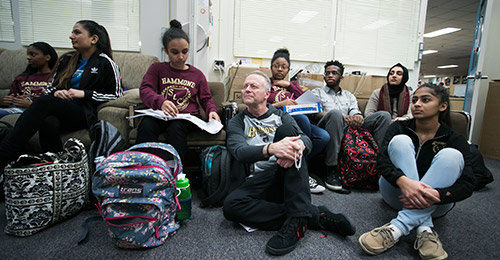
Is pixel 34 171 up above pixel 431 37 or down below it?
below

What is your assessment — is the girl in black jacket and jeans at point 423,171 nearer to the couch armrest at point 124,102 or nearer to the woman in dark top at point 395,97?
the woman in dark top at point 395,97

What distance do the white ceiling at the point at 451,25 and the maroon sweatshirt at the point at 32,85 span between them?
643 cm

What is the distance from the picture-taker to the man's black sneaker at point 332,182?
68.1 inches

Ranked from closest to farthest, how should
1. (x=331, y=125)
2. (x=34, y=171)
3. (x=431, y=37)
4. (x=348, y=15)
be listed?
(x=34, y=171), (x=331, y=125), (x=348, y=15), (x=431, y=37)

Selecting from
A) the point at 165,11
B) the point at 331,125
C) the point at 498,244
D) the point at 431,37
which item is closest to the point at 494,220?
the point at 498,244

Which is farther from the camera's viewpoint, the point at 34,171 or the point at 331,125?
the point at 331,125

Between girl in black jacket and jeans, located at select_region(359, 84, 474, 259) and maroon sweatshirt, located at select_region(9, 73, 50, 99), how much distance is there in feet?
8.73

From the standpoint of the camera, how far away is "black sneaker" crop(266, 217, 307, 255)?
0.98 meters

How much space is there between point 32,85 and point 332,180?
2.66 m

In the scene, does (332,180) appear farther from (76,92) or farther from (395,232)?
(76,92)

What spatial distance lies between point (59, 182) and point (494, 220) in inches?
97.7

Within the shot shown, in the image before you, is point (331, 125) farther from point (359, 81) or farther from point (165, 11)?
point (165, 11)

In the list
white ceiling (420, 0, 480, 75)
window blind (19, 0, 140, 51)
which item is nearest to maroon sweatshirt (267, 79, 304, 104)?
window blind (19, 0, 140, 51)

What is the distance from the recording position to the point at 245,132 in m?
1.39
